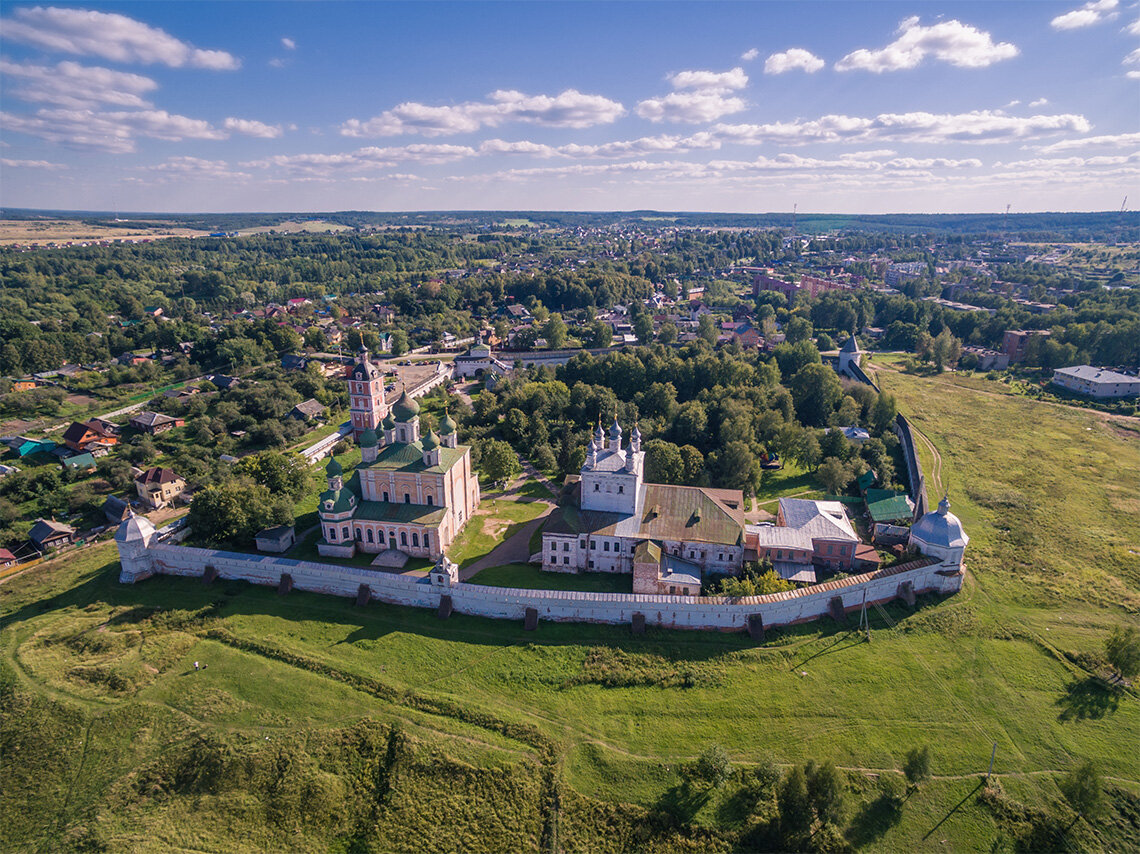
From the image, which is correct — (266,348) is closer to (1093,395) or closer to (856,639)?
(856,639)

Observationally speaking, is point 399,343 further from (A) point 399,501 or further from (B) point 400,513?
(B) point 400,513

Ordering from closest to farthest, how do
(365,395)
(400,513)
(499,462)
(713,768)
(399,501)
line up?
(713,768) < (400,513) < (399,501) < (499,462) < (365,395)

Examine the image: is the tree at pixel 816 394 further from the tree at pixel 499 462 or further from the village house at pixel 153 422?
the village house at pixel 153 422

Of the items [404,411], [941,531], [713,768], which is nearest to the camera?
[713,768]

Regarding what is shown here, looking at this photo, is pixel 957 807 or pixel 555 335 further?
pixel 555 335

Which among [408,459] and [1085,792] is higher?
[408,459]

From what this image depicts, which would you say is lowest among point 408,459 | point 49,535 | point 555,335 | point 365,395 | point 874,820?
point 874,820

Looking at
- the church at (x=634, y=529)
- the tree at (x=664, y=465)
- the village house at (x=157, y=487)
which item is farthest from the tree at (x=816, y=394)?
the village house at (x=157, y=487)

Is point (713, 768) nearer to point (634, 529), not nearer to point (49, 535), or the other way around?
point (634, 529)

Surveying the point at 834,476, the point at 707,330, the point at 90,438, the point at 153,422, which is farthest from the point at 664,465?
the point at 90,438

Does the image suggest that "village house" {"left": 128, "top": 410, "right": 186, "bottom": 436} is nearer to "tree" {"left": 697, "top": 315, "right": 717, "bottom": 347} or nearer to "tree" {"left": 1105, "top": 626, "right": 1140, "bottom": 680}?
"tree" {"left": 697, "top": 315, "right": 717, "bottom": 347}
